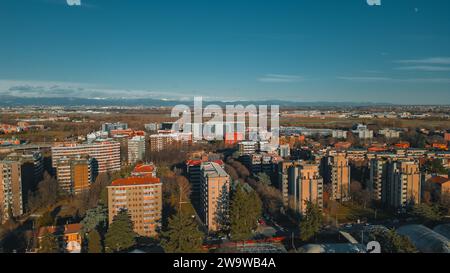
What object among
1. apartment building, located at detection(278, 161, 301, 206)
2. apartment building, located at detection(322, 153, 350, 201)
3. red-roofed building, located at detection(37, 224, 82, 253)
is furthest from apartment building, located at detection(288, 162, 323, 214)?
red-roofed building, located at detection(37, 224, 82, 253)

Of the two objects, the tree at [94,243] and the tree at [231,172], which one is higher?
the tree at [231,172]

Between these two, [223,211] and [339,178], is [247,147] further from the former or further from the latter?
[223,211]

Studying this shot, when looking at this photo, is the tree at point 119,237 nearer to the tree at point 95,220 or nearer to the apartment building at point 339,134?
the tree at point 95,220

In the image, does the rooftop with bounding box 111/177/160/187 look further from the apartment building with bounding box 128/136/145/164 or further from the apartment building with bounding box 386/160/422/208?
the apartment building with bounding box 128/136/145/164

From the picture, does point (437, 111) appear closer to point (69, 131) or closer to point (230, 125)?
point (230, 125)

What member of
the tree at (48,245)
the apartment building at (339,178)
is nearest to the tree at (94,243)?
the tree at (48,245)

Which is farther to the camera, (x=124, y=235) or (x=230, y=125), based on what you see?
(x=230, y=125)

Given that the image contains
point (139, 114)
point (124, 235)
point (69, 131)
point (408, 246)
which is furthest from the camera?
point (139, 114)
